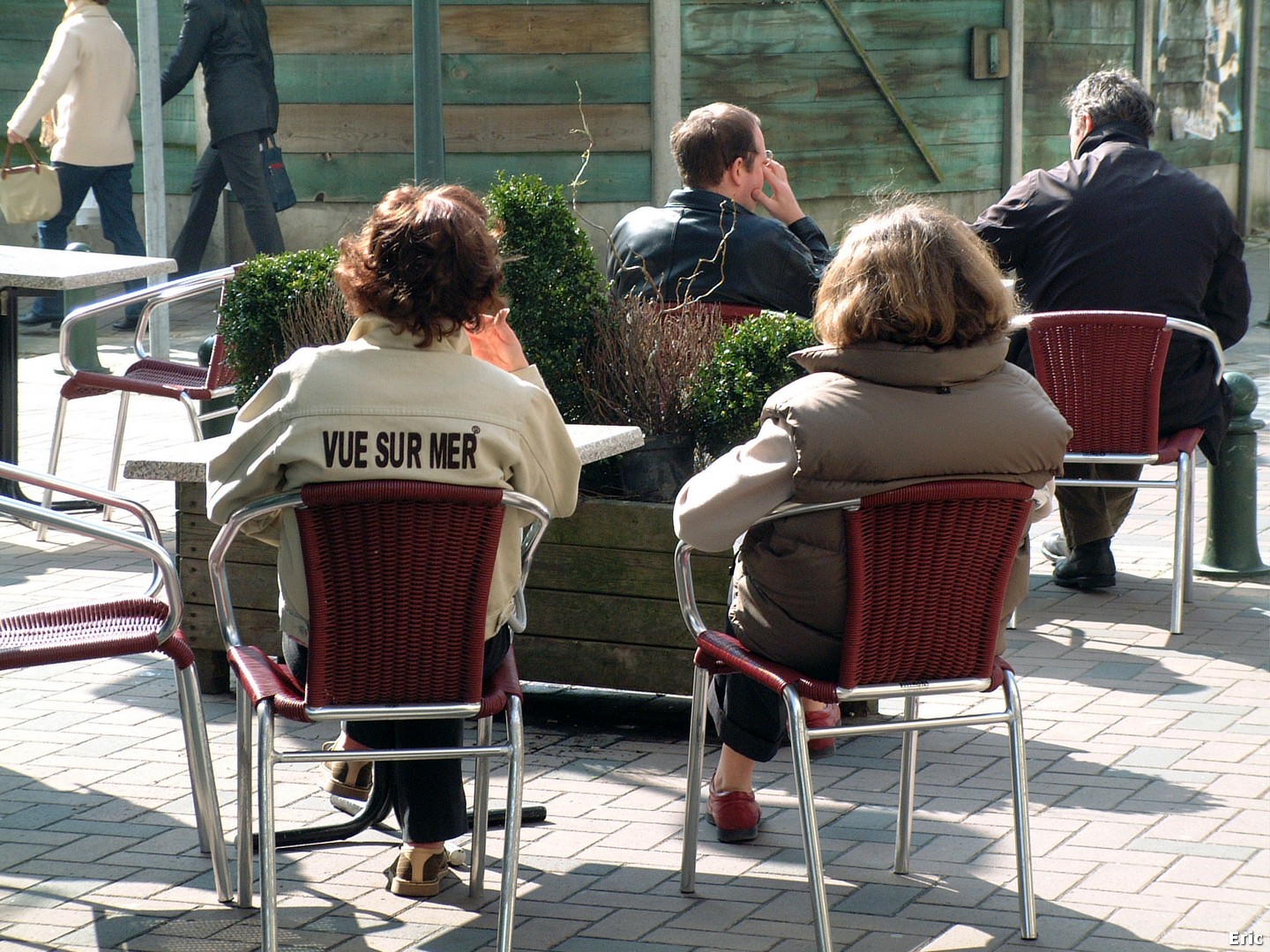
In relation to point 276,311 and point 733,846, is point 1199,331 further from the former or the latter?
point 276,311

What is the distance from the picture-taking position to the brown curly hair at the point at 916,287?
3.30 m

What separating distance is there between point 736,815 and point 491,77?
9171 millimetres

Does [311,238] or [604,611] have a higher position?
[311,238]

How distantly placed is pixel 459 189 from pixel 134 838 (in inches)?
65.3

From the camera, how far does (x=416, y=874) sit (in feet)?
12.1

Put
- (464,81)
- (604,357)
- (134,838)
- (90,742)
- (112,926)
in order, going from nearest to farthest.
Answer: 1. (112,926)
2. (134,838)
3. (90,742)
4. (604,357)
5. (464,81)

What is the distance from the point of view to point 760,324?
4.70 metres

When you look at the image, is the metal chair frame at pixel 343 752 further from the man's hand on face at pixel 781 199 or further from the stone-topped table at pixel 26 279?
the stone-topped table at pixel 26 279

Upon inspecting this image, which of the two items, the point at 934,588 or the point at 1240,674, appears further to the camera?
the point at 1240,674

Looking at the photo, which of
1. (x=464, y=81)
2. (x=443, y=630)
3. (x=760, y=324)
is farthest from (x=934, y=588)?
(x=464, y=81)

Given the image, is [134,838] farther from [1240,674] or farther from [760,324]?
[1240,674]

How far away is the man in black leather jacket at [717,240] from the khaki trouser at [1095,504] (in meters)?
1.28

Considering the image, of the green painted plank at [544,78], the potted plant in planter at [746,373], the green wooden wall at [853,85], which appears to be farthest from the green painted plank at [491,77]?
the potted plant in planter at [746,373]

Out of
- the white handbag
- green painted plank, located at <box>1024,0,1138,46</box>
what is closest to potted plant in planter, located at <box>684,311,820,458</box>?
the white handbag
